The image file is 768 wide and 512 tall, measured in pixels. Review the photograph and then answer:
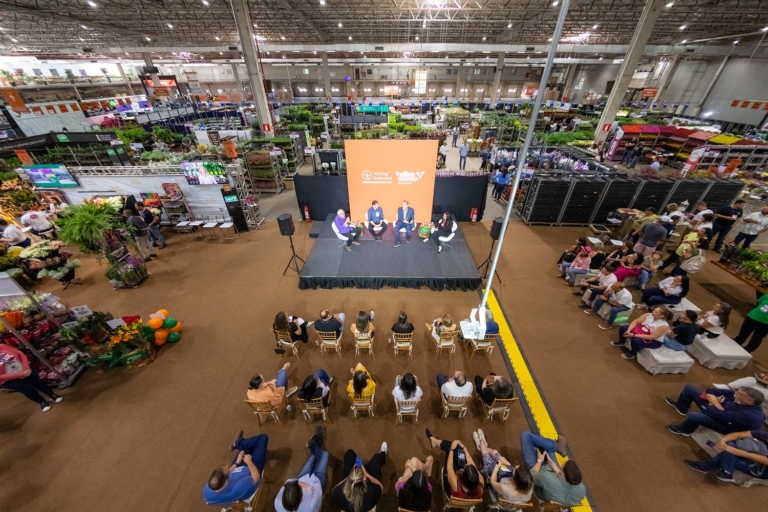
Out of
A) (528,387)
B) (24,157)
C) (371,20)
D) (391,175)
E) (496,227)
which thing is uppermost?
(371,20)

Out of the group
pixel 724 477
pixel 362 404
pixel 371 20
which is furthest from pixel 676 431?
pixel 371 20

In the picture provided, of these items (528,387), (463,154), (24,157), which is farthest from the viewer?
(463,154)

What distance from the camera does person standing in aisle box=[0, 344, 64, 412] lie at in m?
3.82

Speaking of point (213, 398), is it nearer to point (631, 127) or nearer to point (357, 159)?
point (357, 159)

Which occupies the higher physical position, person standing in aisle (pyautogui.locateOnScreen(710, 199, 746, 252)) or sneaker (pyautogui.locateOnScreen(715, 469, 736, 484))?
person standing in aisle (pyautogui.locateOnScreen(710, 199, 746, 252))

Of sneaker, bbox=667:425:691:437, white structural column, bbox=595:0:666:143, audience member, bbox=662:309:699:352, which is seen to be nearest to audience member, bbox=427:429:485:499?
sneaker, bbox=667:425:691:437

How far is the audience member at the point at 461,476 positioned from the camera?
8.99 feet

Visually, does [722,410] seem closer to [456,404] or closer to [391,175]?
[456,404]

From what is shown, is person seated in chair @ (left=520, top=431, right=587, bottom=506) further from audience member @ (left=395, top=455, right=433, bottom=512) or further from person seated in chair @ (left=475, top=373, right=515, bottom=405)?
audience member @ (left=395, top=455, right=433, bottom=512)

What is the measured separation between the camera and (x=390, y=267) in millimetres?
6902

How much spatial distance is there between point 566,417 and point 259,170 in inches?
503

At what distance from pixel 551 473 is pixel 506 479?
501 millimetres

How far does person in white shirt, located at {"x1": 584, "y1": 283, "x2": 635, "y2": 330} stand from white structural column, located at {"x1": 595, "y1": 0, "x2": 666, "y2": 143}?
41.9 feet

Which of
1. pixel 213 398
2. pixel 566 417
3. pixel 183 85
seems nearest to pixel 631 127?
pixel 566 417
